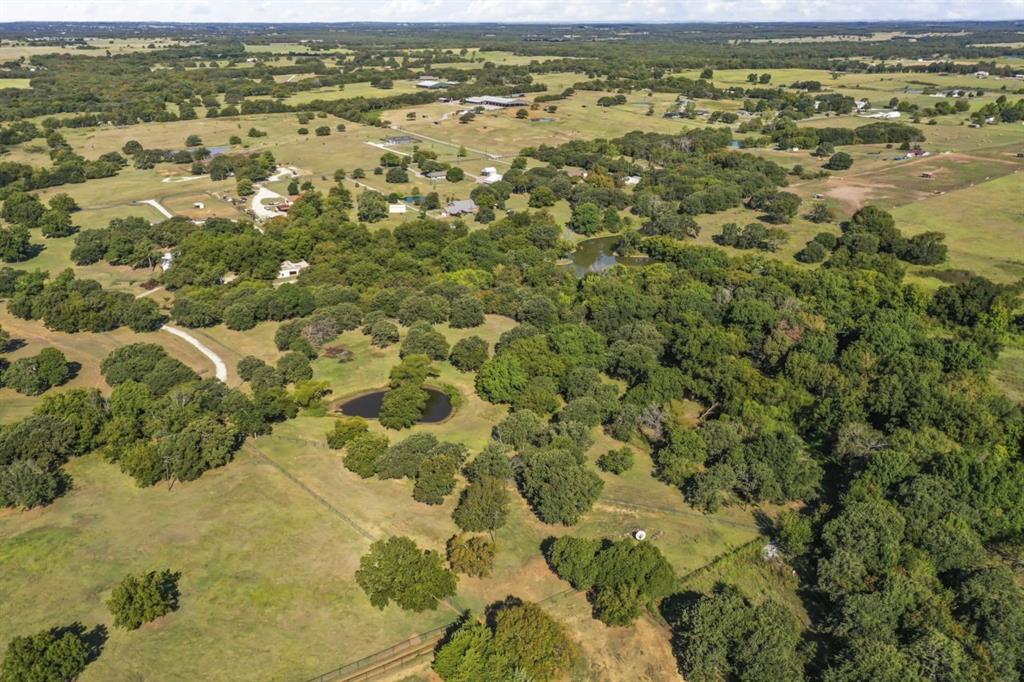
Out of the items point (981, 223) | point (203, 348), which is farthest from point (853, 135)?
point (203, 348)

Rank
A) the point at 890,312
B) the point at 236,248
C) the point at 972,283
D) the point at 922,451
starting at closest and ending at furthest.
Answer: the point at 922,451, the point at 890,312, the point at 972,283, the point at 236,248

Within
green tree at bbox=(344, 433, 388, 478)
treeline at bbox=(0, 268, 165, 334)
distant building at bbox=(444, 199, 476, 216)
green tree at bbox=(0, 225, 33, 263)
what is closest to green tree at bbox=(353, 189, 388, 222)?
distant building at bbox=(444, 199, 476, 216)

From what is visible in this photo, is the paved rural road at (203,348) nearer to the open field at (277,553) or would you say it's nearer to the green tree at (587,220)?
the open field at (277,553)

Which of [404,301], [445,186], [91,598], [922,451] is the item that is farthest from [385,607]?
[445,186]

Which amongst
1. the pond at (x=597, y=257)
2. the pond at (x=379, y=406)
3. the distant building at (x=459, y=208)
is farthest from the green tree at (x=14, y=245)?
the pond at (x=597, y=257)

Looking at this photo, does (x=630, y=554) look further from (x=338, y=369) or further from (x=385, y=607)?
(x=338, y=369)

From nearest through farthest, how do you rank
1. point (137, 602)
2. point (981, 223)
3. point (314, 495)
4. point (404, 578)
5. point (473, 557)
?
point (137, 602), point (404, 578), point (473, 557), point (314, 495), point (981, 223)

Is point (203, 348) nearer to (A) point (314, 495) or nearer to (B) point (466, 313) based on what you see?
(B) point (466, 313)
